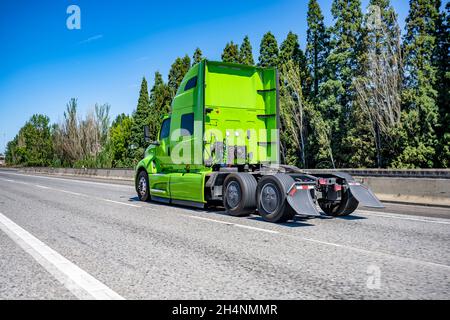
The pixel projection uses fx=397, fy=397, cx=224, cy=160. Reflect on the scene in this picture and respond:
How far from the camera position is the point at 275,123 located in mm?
10969

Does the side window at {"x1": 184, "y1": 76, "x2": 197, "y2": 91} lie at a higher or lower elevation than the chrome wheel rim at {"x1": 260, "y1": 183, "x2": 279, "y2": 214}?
higher

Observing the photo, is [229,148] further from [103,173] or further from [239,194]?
[103,173]

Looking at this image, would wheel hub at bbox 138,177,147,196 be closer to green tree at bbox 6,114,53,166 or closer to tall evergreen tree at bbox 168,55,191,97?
tall evergreen tree at bbox 168,55,191,97

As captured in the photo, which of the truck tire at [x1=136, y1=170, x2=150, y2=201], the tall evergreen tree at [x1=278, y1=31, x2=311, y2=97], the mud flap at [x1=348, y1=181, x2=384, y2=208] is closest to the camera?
the mud flap at [x1=348, y1=181, x2=384, y2=208]

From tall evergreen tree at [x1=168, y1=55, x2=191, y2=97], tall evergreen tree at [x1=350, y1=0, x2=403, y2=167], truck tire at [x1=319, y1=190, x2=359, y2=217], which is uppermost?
tall evergreen tree at [x1=168, y1=55, x2=191, y2=97]

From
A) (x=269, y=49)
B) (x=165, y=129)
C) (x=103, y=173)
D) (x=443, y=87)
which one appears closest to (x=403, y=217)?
(x=165, y=129)

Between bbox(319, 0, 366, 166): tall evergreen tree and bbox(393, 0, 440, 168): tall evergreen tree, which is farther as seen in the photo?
bbox(319, 0, 366, 166): tall evergreen tree

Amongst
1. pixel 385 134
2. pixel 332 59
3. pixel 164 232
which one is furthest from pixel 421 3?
pixel 164 232

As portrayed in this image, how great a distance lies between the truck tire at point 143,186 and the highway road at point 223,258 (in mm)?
4073

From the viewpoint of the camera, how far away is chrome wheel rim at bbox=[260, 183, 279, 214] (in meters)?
8.07

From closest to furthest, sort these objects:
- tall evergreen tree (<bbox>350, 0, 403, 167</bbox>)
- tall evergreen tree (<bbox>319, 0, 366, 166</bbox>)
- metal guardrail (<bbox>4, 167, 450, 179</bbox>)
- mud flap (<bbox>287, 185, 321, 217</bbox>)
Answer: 1. mud flap (<bbox>287, 185, 321, 217</bbox>)
2. metal guardrail (<bbox>4, 167, 450, 179</bbox>)
3. tall evergreen tree (<bbox>350, 0, 403, 167</bbox>)
4. tall evergreen tree (<bbox>319, 0, 366, 166</bbox>)

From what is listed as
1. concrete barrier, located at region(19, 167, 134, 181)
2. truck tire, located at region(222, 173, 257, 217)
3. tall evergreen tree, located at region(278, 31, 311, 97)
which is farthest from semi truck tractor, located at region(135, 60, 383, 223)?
tall evergreen tree, located at region(278, 31, 311, 97)

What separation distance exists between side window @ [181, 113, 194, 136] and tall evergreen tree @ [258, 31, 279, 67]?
4037 centimetres
